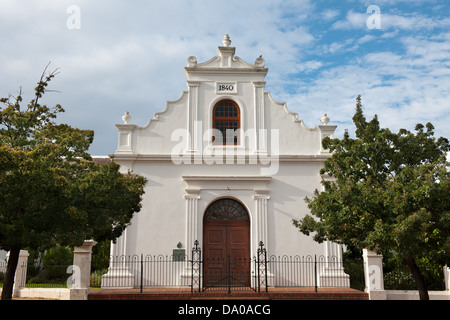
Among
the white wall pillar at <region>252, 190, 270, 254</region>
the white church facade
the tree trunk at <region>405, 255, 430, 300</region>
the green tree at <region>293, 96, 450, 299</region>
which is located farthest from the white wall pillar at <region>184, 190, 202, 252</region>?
the tree trunk at <region>405, 255, 430, 300</region>

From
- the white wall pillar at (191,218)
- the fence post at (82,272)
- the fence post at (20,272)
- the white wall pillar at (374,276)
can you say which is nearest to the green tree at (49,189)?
the fence post at (82,272)

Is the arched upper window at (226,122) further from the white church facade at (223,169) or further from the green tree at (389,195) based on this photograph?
the green tree at (389,195)

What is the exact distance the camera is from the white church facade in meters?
17.2

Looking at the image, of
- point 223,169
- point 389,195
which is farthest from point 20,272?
point 389,195

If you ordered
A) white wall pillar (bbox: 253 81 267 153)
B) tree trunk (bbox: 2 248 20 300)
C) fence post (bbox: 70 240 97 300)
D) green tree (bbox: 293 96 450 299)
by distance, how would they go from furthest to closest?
white wall pillar (bbox: 253 81 267 153), fence post (bbox: 70 240 97 300), tree trunk (bbox: 2 248 20 300), green tree (bbox: 293 96 450 299)

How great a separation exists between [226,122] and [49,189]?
865 centimetres

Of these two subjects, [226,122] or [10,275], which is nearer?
[10,275]

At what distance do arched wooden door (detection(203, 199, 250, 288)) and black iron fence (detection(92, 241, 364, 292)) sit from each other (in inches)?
1.4

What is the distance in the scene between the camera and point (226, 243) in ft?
57.0

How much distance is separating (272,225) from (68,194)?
8405 mm

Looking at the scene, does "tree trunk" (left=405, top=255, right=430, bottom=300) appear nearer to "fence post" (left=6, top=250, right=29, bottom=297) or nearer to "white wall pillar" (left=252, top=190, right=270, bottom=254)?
"white wall pillar" (left=252, top=190, right=270, bottom=254)

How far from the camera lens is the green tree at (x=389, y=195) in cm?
1074

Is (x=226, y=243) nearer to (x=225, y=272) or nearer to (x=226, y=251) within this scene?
(x=226, y=251)

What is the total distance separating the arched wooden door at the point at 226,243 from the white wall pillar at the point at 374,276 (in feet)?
14.6
